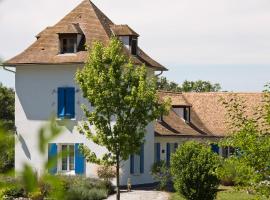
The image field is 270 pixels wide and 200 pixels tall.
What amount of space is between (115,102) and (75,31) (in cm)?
915

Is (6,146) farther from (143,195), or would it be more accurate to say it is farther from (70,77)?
(70,77)

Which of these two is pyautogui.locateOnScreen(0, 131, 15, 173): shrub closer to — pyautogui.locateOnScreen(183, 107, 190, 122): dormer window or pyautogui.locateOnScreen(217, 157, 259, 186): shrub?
pyautogui.locateOnScreen(217, 157, 259, 186): shrub

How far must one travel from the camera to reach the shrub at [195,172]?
27.0 m

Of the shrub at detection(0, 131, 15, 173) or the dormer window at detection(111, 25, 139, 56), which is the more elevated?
the dormer window at detection(111, 25, 139, 56)

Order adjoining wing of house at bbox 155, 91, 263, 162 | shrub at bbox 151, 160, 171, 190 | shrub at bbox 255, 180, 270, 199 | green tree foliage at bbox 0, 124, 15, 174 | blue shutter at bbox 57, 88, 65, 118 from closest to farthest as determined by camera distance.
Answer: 1. green tree foliage at bbox 0, 124, 15, 174
2. shrub at bbox 255, 180, 270, 199
3. blue shutter at bbox 57, 88, 65, 118
4. shrub at bbox 151, 160, 171, 190
5. adjoining wing of house at bbox 155, 91, 263, 162

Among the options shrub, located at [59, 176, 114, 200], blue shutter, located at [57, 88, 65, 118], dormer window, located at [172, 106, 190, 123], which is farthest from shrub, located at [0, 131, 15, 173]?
dormer window, located at [172, 106, 190, 123]

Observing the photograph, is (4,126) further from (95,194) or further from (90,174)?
(90,174)

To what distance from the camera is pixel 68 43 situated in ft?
119

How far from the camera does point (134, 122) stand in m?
27.7

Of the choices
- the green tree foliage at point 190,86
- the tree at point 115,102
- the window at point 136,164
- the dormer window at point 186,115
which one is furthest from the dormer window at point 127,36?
the green tree foliage at point 190,86

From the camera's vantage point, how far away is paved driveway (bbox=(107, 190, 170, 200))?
31.2 m

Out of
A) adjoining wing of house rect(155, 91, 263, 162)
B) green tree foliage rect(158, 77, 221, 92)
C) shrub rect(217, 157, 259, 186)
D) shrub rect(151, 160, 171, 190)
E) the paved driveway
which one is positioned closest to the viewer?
shrub rect(217, 157, 259, 186)

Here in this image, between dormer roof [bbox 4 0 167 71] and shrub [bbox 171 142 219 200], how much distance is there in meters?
9.24

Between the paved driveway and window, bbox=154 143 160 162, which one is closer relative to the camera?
the paved driveway
